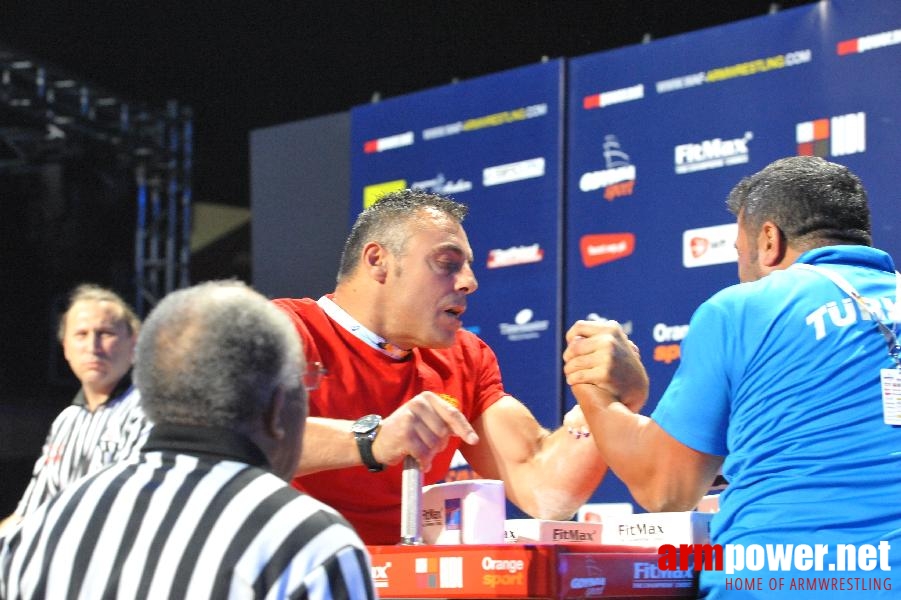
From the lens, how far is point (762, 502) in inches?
71.3

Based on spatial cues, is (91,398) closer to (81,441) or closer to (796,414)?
(81,441)

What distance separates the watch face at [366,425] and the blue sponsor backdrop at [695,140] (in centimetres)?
250

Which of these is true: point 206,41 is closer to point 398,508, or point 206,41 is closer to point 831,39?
point 831,39

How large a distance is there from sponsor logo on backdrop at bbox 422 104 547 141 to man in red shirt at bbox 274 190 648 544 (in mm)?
2288

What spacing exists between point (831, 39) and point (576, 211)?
1.21m

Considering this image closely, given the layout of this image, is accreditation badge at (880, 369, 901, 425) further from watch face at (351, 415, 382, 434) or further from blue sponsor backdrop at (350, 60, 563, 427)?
blue sponsor backdrop at (350, 60, 563, 427)

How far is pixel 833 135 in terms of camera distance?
4168 millimetres

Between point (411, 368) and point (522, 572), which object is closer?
point (522, 572)

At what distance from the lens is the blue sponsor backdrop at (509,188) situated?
4.91 meters

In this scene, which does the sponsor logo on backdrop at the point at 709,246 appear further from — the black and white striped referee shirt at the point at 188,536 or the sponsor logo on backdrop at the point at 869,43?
the black and white striped referee shirt at the point at 188,536

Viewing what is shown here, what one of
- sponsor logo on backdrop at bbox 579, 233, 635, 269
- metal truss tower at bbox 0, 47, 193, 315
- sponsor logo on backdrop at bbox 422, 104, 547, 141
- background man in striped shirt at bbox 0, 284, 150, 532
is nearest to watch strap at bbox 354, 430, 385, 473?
background man in striped shirt at bbox 0, 284, 150, 532

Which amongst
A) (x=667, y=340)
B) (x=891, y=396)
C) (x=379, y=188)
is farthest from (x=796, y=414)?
(x=379, y=188)

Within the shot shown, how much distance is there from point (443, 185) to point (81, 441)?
1.97 meters

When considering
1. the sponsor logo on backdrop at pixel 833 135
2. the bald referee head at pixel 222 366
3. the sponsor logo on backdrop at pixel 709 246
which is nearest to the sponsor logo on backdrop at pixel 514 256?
the sponsor logo on backdrop at pixel 709 246
